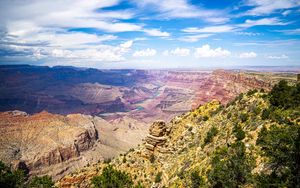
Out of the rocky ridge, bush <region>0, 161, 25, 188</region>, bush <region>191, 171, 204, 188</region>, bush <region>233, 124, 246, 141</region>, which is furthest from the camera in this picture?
bush <region>0, 161, 25, 188</region>

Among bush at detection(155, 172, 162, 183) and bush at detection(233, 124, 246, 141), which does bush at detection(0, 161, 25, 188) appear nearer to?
bush at detection(155, 172, 162, 183)

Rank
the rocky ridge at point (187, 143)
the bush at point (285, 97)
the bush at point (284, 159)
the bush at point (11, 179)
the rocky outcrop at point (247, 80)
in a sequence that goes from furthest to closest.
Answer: the rocky outcrop at point (247, 80) → the bush at point (11, 179) → the rocky ridge at point (187, 143) → the bush at point (285, 97) → the bush at point (284, 159)

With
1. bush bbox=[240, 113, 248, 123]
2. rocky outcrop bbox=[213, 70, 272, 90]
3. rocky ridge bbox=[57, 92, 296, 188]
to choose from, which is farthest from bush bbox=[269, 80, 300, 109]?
rocky outcrop bbox=[213, 70, 272, 90]

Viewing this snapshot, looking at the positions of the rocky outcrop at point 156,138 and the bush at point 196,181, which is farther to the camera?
the rocky outcrop at point 156,138

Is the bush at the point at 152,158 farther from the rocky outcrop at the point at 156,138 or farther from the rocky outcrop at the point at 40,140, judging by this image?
the rocky outcrop at the point at 40,140

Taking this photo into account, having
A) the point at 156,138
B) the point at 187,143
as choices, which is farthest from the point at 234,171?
the point at 156,138

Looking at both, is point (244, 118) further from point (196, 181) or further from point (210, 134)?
point (196, 181)

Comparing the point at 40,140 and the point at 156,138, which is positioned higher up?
the point at 156,138

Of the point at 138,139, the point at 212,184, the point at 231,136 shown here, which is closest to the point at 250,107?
the point at 231,136

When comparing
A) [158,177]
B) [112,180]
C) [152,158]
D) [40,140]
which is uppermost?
[152,158]

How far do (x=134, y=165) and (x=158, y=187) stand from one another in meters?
7.23

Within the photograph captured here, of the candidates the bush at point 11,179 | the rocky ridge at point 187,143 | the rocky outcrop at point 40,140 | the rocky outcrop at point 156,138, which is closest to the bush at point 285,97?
the rocky ridge at point 187,143

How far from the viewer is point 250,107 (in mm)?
37375

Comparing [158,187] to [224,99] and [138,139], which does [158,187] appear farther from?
Answer: [138,139]
